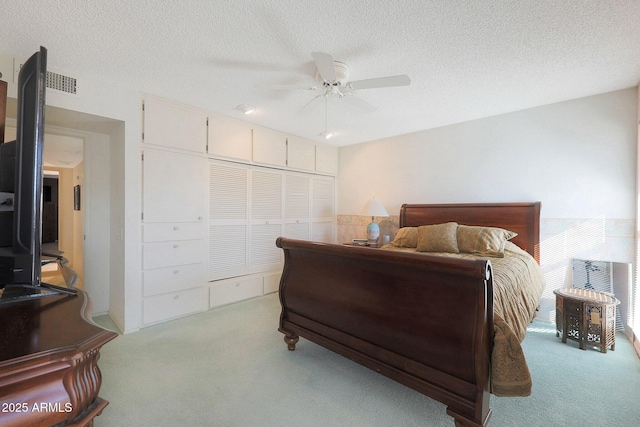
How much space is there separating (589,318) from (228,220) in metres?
3.87

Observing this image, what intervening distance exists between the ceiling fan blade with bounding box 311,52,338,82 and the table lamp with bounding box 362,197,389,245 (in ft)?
7.60

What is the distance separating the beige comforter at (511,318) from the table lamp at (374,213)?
1.63m

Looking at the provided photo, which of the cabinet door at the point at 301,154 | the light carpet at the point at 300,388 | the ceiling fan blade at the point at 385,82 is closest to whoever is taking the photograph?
the light carpet at the point at 300,388

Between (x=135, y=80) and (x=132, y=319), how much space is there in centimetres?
234

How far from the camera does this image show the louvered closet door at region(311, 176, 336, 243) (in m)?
4.78

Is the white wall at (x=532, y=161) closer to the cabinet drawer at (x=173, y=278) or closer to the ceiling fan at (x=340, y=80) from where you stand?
the ceiling fan at (x=340, y=80)

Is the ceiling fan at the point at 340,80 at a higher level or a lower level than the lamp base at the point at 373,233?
higher

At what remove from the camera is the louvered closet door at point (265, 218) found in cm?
389

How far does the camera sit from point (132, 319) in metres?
2.77

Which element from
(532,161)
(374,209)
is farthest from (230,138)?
(532,161)

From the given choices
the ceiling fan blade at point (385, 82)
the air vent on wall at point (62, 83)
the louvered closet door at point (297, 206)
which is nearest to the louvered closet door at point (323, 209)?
the louvered closet door at point (297, 206)

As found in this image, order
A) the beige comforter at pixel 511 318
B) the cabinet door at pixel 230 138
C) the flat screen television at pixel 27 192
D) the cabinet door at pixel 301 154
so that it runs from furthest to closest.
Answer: the cabinet door at pixel 301 154, the cabinet door at pixel 230 138, the beige comforter at pixel 511 318, the flat screen television at pixel 27 192

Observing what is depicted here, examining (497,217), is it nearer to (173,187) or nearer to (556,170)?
(556,170)

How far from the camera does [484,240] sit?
290cm
